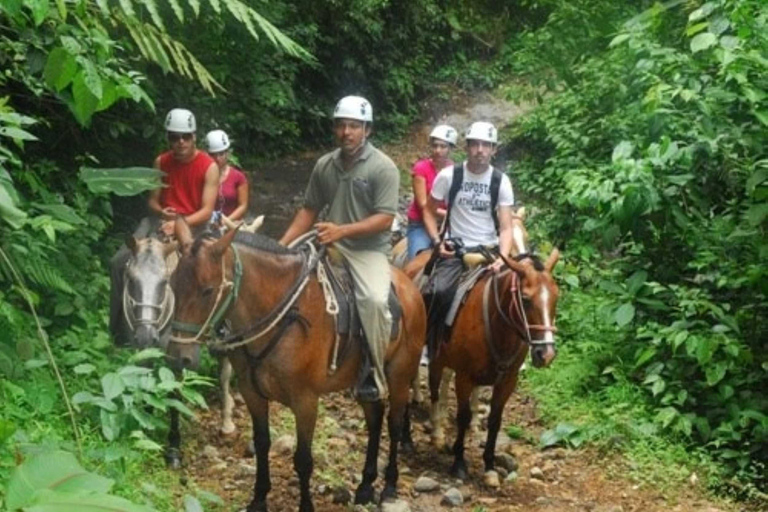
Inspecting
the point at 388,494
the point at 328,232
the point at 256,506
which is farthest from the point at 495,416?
the point at 328,232

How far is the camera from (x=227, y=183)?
9.15m

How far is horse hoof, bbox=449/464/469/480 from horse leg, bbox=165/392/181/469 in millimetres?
2081

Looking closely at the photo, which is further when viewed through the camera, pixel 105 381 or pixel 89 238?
pixel 89 238

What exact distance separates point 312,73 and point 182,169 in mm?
11658

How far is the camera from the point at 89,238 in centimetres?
852

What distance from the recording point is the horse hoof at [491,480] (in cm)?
771

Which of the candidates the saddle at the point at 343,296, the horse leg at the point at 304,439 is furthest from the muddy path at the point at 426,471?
the saddle at the point at 343,296

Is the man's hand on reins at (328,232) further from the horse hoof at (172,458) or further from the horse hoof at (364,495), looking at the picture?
the horse hoof at (172,458)

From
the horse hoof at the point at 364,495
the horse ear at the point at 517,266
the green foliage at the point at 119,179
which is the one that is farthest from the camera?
the horse ear at the point at 517,266

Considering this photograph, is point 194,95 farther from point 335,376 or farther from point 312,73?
point 312,73

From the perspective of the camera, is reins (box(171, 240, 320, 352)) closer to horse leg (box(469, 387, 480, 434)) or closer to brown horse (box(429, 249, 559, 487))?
brown horse (box(429, 249, 559, 487))

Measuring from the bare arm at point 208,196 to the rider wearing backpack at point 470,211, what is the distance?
6.15ft

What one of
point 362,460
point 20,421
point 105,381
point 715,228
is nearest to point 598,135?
point 715,228

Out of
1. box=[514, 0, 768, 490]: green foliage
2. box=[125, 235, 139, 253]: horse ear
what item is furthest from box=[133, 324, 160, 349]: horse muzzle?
box=[514, 0, 768, 490]: green foliage
